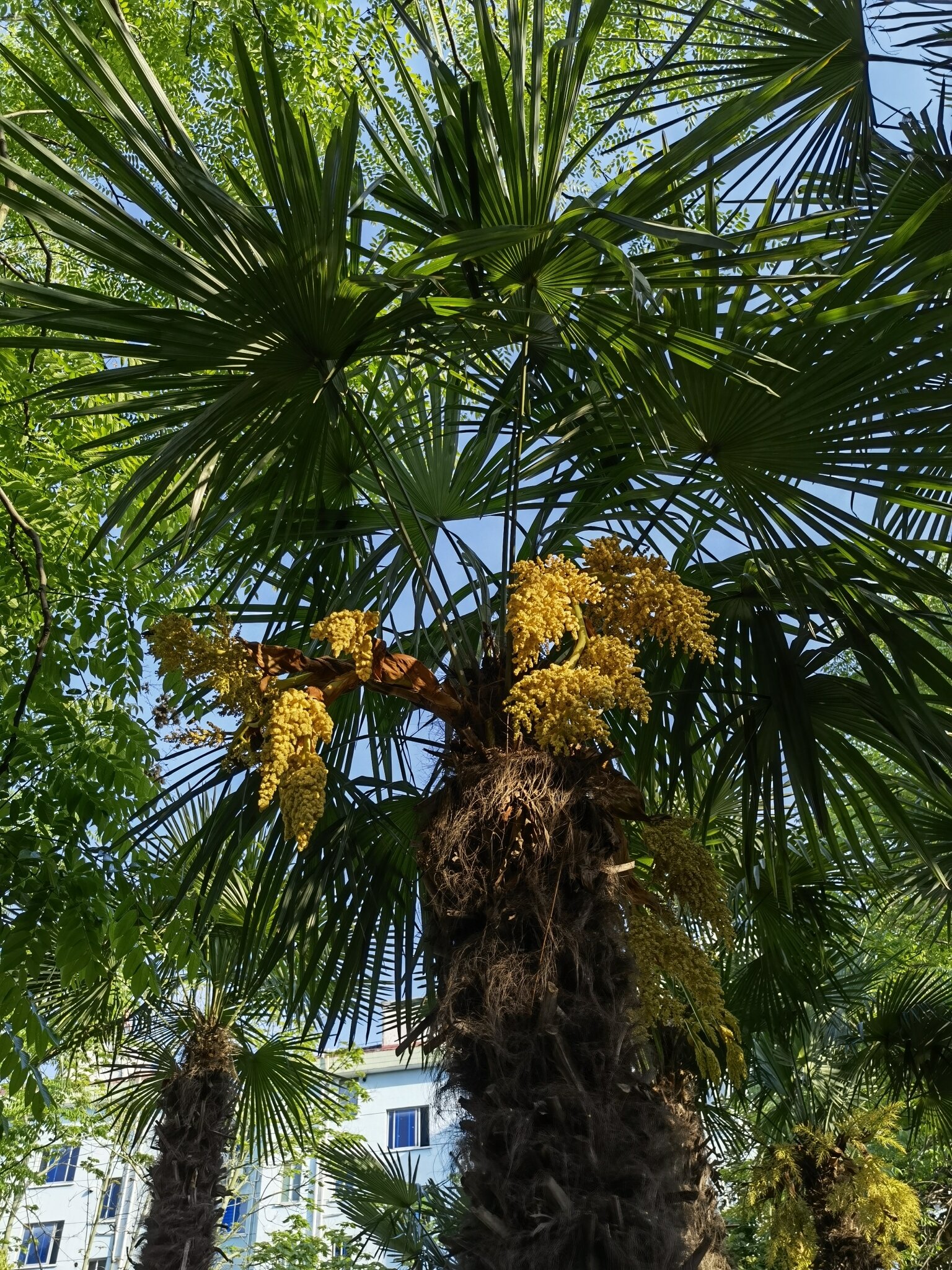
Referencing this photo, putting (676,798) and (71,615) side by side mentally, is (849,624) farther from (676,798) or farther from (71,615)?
(71,615)

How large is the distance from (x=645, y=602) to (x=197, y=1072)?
6.10 metres

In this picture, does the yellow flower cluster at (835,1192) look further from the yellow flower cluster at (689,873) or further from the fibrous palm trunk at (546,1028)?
the yellow flower cluster at (689,873)

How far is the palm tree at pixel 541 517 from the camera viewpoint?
238 cm

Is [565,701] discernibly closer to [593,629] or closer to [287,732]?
[593,629]

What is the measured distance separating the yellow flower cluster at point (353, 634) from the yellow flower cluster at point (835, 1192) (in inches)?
256

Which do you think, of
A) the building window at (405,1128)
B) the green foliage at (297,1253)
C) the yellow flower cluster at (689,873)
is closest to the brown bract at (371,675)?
the yellow flower cluster at (689,873)

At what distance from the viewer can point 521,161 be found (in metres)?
2.81

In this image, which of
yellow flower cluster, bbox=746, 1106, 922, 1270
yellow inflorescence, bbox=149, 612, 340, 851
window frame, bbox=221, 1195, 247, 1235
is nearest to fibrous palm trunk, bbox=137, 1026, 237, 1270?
window frame, bbox=221, 1195, 247, 1235

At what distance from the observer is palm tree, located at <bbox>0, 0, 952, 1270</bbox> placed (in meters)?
2.38

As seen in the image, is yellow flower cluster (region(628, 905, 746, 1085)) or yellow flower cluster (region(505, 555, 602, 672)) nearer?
yellow flower cluster (region(505, 555, 602, 672))

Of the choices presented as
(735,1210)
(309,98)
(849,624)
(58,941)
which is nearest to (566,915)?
(849,624)

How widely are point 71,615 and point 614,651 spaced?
3.02 m

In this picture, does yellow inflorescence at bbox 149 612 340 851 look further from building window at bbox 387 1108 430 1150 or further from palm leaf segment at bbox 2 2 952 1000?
building window at bbox 387 1108 430 1150

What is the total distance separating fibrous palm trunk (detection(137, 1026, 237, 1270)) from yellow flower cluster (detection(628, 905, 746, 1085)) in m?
5.37
